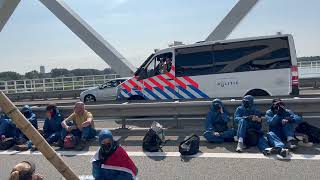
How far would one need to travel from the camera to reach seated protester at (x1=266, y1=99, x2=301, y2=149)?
7003mm

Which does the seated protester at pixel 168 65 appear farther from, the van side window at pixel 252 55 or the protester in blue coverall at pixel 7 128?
the protester in blue coverall at pixel 7 128

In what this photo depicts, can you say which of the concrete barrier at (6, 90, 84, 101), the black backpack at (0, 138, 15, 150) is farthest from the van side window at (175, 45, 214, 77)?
the concrete barrier at (6, 90, 84, 101)

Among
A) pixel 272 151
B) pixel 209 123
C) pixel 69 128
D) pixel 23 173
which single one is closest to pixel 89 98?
pixel 69 128

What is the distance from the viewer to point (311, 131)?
7164mm

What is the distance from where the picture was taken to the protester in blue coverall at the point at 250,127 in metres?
6.45

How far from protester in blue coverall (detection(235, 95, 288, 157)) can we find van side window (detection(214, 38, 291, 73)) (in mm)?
3859

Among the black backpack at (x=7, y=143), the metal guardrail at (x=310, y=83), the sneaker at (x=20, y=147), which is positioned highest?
the metal guardrail at (x=310, y=83)

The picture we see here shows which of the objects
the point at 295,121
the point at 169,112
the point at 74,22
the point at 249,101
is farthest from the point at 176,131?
Answer: the point at 74,22

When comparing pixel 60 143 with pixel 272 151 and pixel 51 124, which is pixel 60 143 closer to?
pixel 51 124

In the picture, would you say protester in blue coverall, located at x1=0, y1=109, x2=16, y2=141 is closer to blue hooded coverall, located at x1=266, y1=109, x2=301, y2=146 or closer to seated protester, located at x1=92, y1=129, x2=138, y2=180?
seated protester, located at x1=92, y1=129, x2=138, y2=180

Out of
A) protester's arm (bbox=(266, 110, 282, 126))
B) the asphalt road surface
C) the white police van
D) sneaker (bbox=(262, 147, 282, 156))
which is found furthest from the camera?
the white police van

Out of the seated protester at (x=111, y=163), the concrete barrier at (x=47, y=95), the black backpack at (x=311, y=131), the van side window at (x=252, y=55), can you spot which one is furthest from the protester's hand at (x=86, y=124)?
the concrete barrier at (x=47, y=95)

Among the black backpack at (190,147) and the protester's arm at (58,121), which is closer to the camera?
the black backpack at (190,147)

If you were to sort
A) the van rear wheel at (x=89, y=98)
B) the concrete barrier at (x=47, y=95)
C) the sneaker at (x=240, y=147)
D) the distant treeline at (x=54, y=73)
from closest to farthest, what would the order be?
the sneaker at (x=240, y=147), the van rear wheel at (x=89, y=98), the concrete barrier at (x=47, y=95), the distant treeline at (x=54, y=73)
